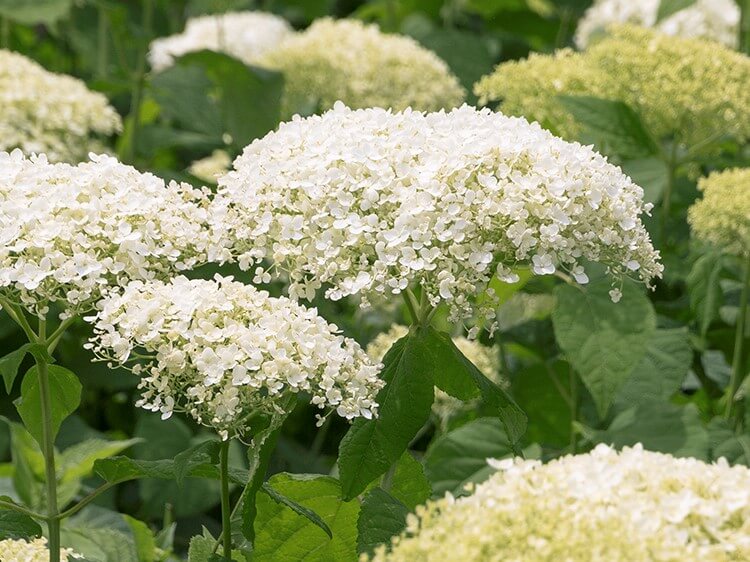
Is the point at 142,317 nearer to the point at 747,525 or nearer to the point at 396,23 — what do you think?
the point at 747,525

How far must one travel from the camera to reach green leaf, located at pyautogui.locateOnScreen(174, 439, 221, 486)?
6.45 feet

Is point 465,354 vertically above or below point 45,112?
below

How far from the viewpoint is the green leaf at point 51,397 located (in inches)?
83.9

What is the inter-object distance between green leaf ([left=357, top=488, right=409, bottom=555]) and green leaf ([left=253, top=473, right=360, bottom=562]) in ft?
0.64

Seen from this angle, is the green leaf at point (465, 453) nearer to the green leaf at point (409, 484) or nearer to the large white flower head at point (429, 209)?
the green leaf at point (409, 484)

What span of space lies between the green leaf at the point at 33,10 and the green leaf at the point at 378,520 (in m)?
2.79

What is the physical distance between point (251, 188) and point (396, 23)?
3466mm

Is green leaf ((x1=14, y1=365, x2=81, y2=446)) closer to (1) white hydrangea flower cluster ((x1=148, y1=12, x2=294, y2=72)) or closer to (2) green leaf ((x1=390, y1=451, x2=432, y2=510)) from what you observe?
(2) green leaf ((x1=390, y1=451, x2=432, y2=510))

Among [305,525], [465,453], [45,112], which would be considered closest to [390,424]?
[305,525]

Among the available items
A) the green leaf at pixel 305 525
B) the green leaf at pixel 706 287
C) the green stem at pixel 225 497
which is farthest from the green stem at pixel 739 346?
the green stem at pixel 225 497

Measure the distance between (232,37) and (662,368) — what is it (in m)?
2.72

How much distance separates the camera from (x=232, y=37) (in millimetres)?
5391

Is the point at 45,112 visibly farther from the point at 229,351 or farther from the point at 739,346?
the point at 229,351

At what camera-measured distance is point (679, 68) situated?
10.3 ft
